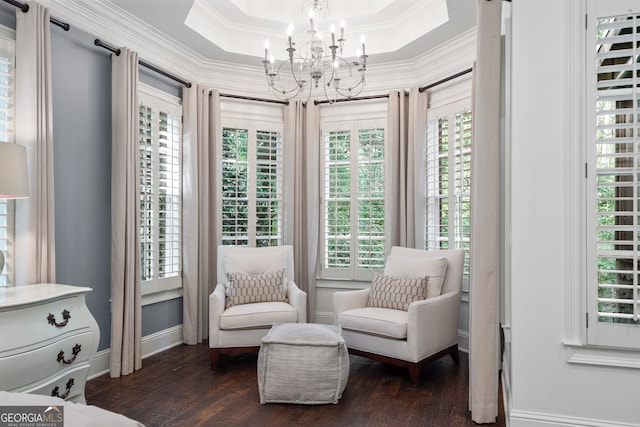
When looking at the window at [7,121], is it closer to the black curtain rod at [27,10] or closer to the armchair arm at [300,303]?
the black curtain rod at [27,10]

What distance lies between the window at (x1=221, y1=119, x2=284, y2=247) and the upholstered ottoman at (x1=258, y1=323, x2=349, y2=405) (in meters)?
2.10

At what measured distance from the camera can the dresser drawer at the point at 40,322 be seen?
2229 mm

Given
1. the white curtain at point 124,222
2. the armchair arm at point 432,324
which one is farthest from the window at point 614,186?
the white curtain at point 124,222

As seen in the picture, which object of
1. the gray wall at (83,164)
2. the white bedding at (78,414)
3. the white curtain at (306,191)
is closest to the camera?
the white bedding at (78,414)

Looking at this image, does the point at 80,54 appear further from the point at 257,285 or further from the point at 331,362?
the point at 331,362

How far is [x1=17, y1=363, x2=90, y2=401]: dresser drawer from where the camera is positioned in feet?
7.77

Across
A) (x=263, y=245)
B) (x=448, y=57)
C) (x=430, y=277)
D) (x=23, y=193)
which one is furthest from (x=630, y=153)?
(x=263, y=245)

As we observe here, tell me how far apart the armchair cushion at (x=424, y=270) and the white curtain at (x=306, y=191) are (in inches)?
45.6

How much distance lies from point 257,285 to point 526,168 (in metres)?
2.50

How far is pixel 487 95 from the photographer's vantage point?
271cm

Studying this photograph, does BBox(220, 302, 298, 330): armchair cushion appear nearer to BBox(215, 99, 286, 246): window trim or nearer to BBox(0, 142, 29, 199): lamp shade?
BBox(215, 99, 286, 246): window trim

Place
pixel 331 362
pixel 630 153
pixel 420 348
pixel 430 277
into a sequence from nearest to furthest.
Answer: pixel 630 153 < pixel 331 362 < pixel 420 348 < pixel 430 277

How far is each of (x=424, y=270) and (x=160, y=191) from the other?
2.52 metres

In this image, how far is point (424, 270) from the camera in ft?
12.6
